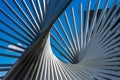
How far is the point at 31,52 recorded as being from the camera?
1435 centimetres

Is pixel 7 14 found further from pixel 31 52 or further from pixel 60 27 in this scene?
pixel 60 27

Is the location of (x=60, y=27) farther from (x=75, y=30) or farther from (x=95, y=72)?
(x=95, y=72)

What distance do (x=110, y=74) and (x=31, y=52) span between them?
503cm

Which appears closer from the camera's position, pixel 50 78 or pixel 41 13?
pixel 41 13

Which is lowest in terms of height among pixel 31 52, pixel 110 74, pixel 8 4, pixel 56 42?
pixel 110 74

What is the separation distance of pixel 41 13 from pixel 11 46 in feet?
9.38

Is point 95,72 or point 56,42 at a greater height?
point 56,42

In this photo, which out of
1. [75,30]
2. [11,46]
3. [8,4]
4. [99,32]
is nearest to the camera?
[8,4]

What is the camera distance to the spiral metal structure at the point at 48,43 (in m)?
13.9

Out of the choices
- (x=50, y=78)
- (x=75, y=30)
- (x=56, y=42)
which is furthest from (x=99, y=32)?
(x=50, y=78)

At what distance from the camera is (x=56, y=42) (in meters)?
17.8

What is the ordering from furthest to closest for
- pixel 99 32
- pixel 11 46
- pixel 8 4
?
pixel 99 32 → pixel 11 46 → pixel 8 4

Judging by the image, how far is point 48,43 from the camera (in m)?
14.5

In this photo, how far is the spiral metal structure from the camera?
1390 cm
